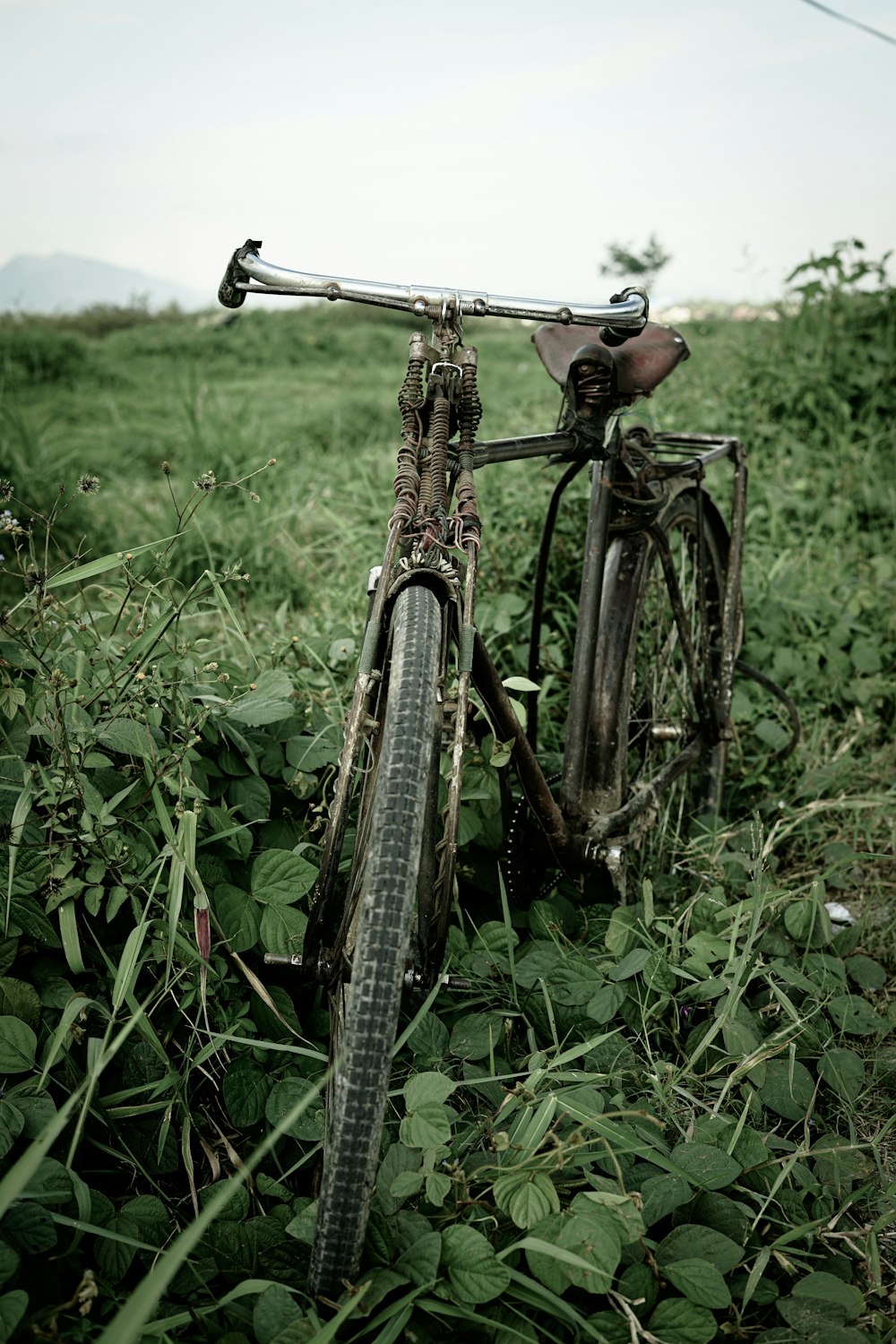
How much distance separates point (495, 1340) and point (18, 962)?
906 millimetres

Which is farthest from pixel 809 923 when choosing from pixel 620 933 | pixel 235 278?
pixel 235 278

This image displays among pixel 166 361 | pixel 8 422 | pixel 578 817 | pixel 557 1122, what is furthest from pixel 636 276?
pixel 557 1122

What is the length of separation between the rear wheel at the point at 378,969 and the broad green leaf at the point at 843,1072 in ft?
3.08

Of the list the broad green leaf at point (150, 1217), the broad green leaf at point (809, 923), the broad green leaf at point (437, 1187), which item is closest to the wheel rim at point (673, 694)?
the broad green leaf at point (809, 923)

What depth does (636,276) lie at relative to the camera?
10.7 m

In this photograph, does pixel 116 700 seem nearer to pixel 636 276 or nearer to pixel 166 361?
pixel 166 361

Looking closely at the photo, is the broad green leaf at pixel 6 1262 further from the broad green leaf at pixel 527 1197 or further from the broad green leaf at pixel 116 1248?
the broad green leaf at pixel 527 1197

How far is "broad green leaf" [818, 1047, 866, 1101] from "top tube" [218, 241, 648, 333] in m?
1.38

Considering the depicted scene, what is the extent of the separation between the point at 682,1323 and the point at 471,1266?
287mm

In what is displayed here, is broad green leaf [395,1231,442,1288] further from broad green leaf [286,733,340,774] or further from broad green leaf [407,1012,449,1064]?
broad green leaf [286,733,340,774]

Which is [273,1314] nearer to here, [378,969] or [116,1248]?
[116,1248]

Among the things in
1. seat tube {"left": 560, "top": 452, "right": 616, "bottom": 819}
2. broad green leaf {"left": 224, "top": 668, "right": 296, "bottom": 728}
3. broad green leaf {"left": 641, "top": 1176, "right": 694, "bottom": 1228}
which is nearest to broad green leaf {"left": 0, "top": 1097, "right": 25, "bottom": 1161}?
broad green leaf {"left": 224, "top": 668, "right": 296, "bottom": 728}

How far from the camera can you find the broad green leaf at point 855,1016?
5.79 ft

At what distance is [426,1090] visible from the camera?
1.33 meters
